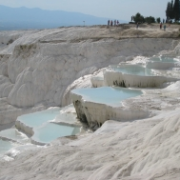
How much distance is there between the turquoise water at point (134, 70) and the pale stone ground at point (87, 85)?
1.55 metres

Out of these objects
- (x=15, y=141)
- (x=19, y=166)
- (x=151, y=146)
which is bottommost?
(x=15, y=141)

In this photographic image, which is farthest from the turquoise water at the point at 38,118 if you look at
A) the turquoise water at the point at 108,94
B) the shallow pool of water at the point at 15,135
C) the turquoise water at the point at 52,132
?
the turquoise water at the point at 108,94

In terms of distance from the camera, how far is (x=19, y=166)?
18.3 feet

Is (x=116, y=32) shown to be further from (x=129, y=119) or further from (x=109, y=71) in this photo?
(x=129, y=119)

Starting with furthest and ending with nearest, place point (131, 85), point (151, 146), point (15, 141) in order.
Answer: point (131, 85) < point (15, 141) < point (151, 146)

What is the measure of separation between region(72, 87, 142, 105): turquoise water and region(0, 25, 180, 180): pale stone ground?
704mm

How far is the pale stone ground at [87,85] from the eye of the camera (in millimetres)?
4812

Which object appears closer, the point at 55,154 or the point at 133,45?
the point at 55,154

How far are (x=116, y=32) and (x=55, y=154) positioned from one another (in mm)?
15045

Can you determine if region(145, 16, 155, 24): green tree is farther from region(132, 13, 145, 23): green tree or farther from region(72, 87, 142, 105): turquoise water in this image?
region(72, 87, 142, 105): turquoise water

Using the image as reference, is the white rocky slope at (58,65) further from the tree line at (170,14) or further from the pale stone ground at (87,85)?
the tree line at (170,14)

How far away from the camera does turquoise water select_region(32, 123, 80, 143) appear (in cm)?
812

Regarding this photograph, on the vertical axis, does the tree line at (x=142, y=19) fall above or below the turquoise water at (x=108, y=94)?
above

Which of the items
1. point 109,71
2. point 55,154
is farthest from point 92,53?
point 55,154
